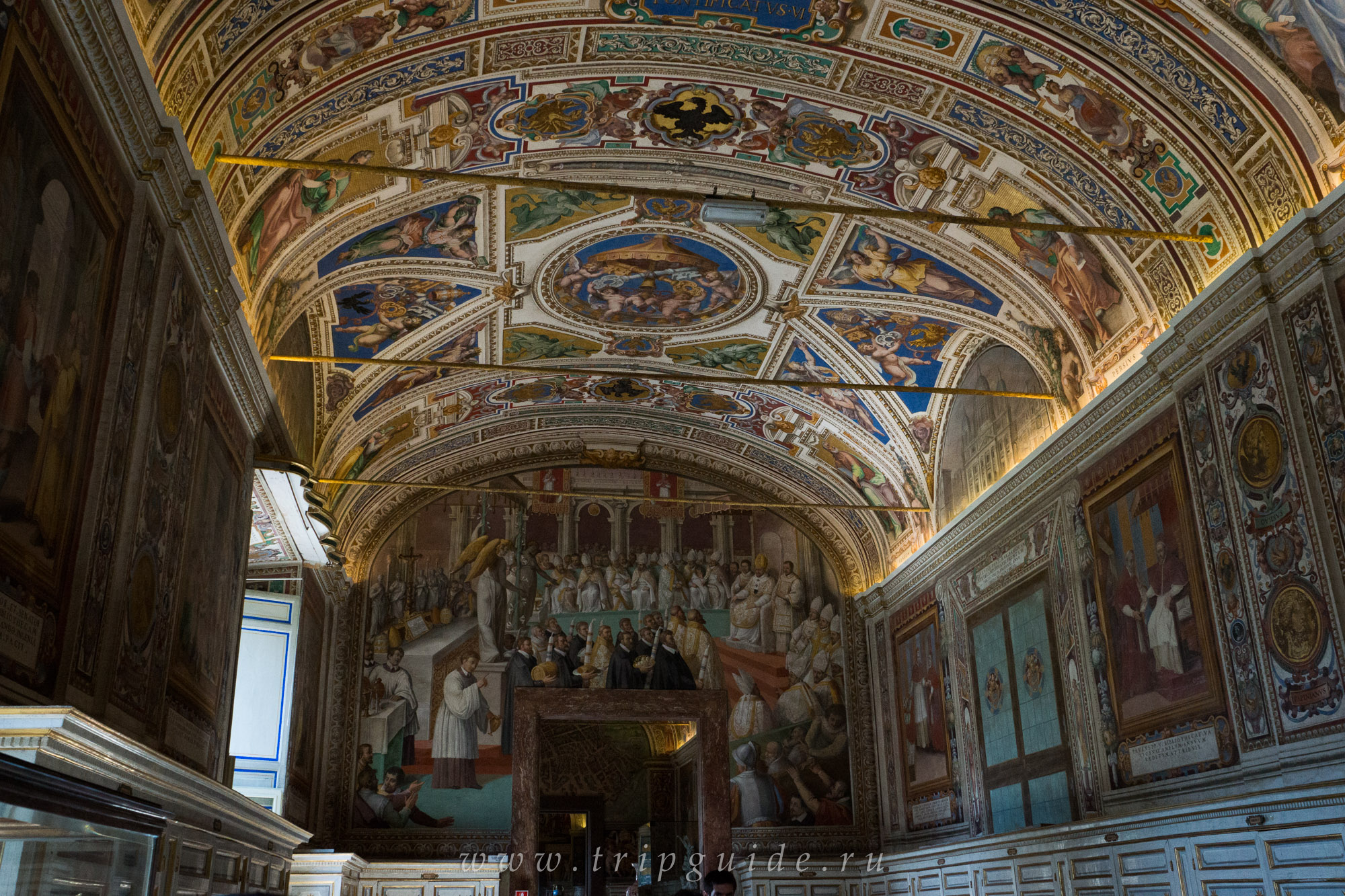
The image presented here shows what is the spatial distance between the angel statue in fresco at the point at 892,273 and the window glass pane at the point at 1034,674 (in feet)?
13.0

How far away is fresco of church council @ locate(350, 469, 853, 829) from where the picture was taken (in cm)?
1894

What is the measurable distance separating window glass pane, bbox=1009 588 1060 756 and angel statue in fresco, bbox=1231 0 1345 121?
22.4 ft

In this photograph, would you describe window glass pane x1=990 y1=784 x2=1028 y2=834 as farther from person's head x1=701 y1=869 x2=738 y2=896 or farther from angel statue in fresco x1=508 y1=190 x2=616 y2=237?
person's head x1=701 y1=869 x2=738 y2=896

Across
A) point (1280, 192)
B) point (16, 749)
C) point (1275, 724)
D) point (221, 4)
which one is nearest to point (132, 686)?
point (16, 749)

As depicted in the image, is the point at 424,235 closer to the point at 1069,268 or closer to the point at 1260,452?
the point at 1069,268

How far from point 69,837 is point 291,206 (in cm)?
975

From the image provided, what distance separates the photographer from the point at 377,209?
12867 millimetres

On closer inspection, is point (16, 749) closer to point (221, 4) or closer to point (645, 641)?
point (221, 4)

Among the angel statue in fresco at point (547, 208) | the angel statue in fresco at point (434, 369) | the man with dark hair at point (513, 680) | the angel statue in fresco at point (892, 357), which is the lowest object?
the man with dark hair at point (513, 680)

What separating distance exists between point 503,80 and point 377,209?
244cm

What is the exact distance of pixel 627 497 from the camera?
63.8 ft

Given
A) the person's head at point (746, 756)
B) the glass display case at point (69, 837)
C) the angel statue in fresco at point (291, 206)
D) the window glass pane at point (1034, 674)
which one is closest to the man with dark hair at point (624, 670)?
the person's head at point (746, 756)

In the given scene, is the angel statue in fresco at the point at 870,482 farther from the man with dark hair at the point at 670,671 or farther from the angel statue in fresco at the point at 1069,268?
the angel statue in fresco at the point at 1069,268

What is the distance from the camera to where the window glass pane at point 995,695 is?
15.0 metres
